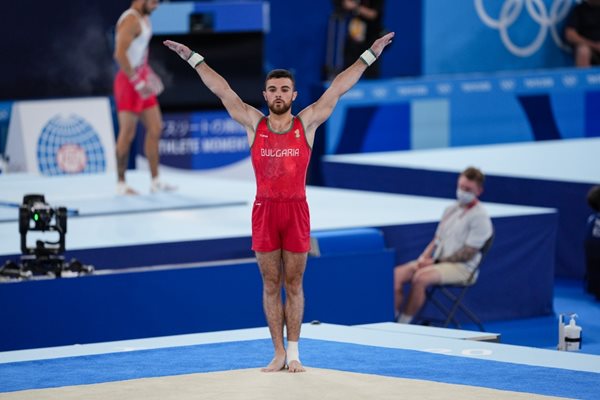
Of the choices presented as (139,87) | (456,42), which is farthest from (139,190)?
(456,42)

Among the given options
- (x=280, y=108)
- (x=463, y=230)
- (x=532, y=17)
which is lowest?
(x=463, y=230)

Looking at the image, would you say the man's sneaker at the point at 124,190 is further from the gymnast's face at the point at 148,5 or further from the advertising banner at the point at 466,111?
the advertising banner at the point at 466,111

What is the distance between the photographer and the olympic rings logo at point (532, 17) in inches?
749

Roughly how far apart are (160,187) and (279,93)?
5948 millimetres

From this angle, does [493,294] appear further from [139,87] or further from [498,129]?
[498,129]

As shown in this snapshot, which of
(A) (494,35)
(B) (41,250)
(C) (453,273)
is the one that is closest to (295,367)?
(B) (41,250)

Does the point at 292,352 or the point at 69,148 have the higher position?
the point at 69,148

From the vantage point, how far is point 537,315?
1159 cm

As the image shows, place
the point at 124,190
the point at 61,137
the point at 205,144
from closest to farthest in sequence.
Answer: the point at 124,190 < the point at 61,137 < the point at 205,144

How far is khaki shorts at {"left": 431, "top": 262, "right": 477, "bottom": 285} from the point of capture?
10.5 m

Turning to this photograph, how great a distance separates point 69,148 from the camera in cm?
1481

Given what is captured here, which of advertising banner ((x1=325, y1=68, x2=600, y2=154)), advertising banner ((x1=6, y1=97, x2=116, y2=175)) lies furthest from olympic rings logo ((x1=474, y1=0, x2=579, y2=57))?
advertising banner ((x1=6, y1=97, x2=116, y2=175))

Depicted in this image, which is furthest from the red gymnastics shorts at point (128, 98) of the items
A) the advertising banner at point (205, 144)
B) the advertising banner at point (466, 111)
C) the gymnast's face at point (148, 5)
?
the advertising banner at point (466, 111)

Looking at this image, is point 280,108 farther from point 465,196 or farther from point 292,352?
point 465,196
